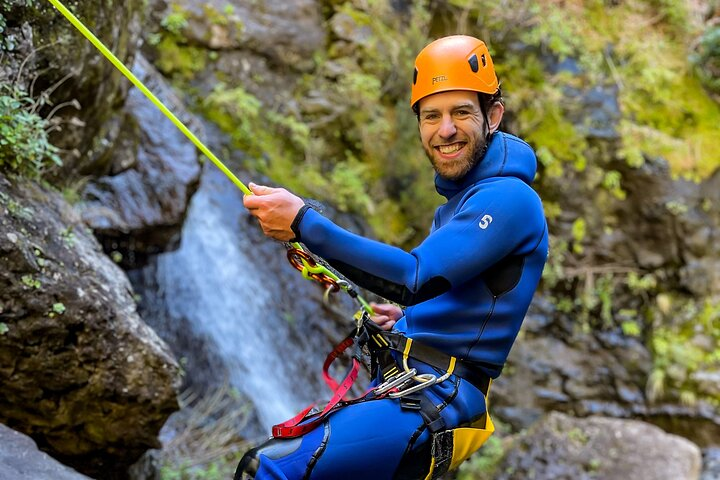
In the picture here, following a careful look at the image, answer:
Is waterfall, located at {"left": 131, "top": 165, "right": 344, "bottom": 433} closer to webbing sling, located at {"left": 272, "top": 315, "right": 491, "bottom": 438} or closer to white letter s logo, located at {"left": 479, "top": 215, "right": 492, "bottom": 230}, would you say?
webbing sling, located at {"left": 272, "top": 315, "right": 491, "bottom": 438}

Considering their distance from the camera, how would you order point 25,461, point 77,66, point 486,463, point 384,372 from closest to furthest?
point 384,372 → point 25,461 → point 77,66 → point 486,463

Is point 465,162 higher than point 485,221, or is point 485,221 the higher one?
point 465,162

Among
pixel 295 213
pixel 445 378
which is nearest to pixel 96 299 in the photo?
pixel 295 213

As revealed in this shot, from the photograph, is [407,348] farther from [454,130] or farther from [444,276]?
[454,130]

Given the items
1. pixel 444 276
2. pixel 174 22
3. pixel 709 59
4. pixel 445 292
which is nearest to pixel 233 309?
pixel 174 22

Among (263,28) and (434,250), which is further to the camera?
(263,28)

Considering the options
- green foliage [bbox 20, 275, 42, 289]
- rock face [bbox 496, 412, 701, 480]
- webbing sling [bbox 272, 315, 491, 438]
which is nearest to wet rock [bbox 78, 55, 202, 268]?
green foliage [bbox 20, 275, 42, 289]

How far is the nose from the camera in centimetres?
242

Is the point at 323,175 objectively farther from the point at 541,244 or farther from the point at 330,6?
the point at 541,244

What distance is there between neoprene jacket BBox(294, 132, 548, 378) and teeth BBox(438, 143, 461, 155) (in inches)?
3.8

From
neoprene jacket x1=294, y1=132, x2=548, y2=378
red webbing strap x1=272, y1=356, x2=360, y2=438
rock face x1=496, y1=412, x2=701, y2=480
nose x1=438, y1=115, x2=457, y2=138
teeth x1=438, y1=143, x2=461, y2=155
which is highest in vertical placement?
nose x1=438, y1=115, x2=457, y2=138

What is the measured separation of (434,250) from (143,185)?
4.94 metres

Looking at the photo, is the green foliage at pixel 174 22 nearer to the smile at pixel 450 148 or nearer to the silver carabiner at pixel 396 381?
the smile at pixel 450 148

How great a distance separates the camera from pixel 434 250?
220cm
